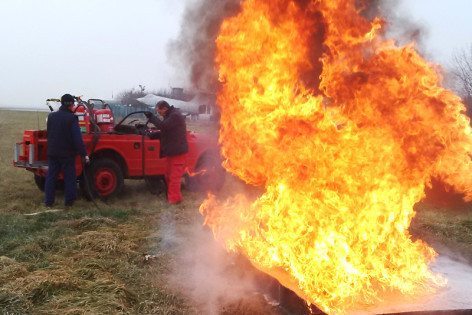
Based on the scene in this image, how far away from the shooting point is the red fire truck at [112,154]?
29.5ft

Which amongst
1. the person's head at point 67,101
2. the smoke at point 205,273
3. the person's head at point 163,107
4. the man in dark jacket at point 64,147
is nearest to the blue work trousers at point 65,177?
the man in dark jacket at point 64,147

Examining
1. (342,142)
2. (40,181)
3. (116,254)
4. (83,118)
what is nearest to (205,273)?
(116,254)

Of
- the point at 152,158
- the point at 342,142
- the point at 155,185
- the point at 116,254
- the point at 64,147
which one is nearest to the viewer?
the point at 342,142

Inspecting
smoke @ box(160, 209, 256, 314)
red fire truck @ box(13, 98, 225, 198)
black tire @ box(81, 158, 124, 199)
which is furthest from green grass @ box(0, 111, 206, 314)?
red fire truck @ box(13, 98, 225, 198)

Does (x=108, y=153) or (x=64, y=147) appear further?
(x=108, y=153)

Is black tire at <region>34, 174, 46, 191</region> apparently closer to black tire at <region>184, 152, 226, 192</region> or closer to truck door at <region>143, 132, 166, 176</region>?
truck door at <region>143, 132, 166, 176</region>

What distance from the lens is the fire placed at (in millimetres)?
4738

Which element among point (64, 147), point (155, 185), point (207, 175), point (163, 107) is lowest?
point (155, 185)

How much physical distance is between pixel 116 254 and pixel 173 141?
3332 millimetres

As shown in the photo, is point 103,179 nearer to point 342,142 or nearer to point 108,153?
point 108,153

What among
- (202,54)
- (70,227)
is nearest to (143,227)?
(70,227)

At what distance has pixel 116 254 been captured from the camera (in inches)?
237

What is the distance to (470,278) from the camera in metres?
5.18

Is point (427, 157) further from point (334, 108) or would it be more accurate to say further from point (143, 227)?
point (143, 227)
